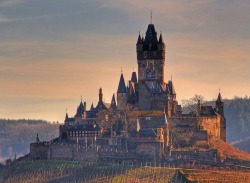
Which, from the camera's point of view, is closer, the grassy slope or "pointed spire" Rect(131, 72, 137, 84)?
the grassy slope

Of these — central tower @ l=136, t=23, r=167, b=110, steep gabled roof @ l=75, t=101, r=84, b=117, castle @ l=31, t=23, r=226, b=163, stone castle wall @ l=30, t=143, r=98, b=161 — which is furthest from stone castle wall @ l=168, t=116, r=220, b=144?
steep gabled roof @ l=75, t=101, r=84, b=117

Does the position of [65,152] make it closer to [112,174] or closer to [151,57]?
[112,174]

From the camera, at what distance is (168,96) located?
12744 centimetres

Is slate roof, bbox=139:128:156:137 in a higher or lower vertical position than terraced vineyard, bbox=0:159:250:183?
higher

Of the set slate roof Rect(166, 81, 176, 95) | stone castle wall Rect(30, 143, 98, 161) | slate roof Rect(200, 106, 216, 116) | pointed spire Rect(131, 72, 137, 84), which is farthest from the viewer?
pointed spire Rect(131, 72, 137, 84)

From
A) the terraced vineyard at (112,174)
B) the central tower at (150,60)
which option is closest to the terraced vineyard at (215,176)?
the terraced vineyard at (112,174)

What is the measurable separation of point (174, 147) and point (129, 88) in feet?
48.0

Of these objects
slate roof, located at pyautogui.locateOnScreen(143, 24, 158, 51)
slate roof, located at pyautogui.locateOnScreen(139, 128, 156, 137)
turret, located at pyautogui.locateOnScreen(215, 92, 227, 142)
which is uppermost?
slate roof, located at pyautogui.locateOnScreen(143, 24, 158, 51)

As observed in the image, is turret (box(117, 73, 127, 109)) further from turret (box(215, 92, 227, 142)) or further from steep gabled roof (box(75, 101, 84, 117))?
turret (box(215, 92, 227, 142))

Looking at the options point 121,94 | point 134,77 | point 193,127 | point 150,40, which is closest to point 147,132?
point 193,127

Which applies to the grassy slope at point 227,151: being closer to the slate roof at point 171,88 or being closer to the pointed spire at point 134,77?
the slate roof at point 171,88

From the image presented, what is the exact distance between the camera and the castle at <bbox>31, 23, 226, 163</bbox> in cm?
11912

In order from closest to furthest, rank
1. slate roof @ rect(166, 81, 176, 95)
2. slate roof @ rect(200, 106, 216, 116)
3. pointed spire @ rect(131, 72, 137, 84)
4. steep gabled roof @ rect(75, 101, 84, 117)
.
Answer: slate roof @ rect(166, 81, 176, 95) → slate roof @ rect(200, 106, 216, 116) → pointed spire @ rect(131, 72, 137, 84) → steep gabled roof @ rect(75, 101, 84, 117)

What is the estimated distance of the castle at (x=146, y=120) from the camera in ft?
391
